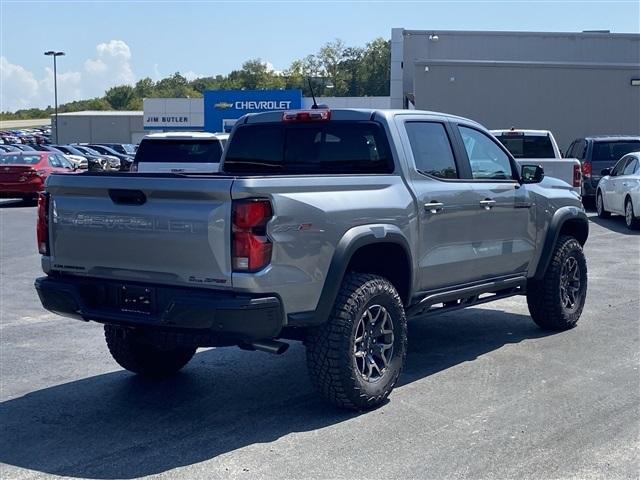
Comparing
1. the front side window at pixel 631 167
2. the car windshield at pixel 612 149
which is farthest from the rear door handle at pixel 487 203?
the car windshield at pixel 612 149

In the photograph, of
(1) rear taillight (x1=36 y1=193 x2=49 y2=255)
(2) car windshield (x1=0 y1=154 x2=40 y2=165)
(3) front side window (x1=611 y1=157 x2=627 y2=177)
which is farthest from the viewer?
(2) car windshield (x1=0 y1=154 x2=40 y2=165)

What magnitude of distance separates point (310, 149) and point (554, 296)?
2.85 meters

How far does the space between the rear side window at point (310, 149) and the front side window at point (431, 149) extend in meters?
0.32

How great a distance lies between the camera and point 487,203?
746cm

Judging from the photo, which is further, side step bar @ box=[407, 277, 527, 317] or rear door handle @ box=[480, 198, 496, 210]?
rear door handle @ box=[480, 198, 496, 210]

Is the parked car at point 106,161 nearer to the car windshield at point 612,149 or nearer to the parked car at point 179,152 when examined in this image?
the car windshield at point 612,149

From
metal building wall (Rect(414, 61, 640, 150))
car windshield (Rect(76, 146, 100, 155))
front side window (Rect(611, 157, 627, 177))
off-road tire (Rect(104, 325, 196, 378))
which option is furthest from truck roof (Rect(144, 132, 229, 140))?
car windshield (Rect(76, 146, 100, 155))

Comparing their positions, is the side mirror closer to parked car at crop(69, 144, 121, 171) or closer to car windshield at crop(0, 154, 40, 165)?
car windshield at crop(0, 154, 40, 165)

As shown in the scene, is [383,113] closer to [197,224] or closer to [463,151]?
[463,151]

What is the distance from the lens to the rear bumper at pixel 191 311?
5.31 m

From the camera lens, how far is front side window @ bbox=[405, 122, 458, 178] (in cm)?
695

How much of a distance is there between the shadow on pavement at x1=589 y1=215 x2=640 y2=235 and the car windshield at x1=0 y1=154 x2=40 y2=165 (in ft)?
49.2

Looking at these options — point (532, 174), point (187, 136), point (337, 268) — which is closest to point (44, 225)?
point (337, 268)

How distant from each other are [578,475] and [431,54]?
32.0 meters
